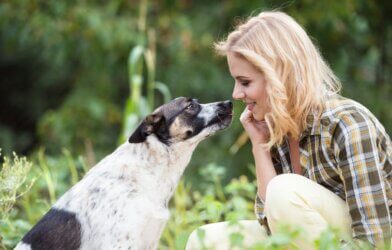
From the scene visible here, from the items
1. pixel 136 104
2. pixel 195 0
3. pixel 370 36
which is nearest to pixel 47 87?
pixel 195 0

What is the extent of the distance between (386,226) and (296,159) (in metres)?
0.59

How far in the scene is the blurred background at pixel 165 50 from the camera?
777cm

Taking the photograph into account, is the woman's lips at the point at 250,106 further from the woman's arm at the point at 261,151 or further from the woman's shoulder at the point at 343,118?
the woman's shoulder at the point at 343,118

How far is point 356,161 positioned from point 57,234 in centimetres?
138

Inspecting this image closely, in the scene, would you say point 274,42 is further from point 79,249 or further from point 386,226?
point 79,249

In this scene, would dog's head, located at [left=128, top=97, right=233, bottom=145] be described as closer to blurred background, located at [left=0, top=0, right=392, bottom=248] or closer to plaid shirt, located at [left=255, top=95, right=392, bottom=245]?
plaid shirt, located at [left=255, top=95, right=392, bottom=245]

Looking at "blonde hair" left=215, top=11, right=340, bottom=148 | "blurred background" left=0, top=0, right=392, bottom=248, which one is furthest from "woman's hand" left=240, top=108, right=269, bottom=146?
"blurred background" left=0, top=0, right=392, bottom=248

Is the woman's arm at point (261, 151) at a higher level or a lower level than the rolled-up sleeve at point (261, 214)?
higher

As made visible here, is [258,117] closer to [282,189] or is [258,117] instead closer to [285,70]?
[285,70]

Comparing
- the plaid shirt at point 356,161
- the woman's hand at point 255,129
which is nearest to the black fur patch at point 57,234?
the woman's hand at point 255,129

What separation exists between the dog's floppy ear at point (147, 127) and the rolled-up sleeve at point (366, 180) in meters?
1.00

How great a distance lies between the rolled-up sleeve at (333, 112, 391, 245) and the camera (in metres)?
2.98

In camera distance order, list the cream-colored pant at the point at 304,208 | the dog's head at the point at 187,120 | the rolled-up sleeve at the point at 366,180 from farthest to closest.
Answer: the dog's head at the point at 187,120, the cream-colored pant at the point at 304,208, the rolled-up sleeve at the point at 366,180

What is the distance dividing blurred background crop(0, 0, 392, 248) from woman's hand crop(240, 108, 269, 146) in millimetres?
3888
